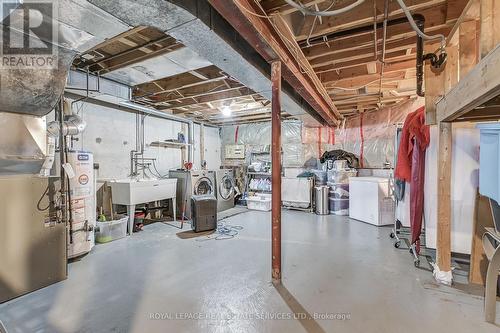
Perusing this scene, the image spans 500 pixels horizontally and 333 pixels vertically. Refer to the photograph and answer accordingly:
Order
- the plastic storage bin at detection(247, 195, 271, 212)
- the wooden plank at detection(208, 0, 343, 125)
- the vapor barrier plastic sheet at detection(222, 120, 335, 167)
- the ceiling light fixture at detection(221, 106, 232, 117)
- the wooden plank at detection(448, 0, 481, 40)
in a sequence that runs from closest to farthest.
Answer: the wooden plank at detection(208, 0, 343, 125)
the wooden plank at detection(448, 0, 481, 40)
the ceiling light fixture at detection(221, 106, 232, 117)
the plastic storage bin at detection(247, 195, 271, 212)
the vapor barrier plastic sheet at detection(222, 120, 335, 167)

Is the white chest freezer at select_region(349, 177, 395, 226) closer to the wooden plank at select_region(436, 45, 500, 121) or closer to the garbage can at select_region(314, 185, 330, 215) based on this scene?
the garbage can at select_region(314, 185, 330, 215)

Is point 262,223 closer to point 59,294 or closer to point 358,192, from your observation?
point 358,192

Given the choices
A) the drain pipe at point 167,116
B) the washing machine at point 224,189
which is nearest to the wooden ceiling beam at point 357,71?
the washing machine at point 224,189

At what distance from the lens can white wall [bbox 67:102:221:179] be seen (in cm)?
439

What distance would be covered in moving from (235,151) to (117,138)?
338 centimetres

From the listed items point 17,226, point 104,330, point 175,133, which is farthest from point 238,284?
point 175,133

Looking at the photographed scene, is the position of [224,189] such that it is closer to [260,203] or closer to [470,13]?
[260,203]

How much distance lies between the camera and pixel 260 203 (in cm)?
612

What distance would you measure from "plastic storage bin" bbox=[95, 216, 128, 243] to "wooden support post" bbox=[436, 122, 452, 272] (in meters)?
4.15

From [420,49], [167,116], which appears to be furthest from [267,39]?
[167,116]

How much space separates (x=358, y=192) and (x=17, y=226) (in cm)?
512

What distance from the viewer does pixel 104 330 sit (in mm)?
1756

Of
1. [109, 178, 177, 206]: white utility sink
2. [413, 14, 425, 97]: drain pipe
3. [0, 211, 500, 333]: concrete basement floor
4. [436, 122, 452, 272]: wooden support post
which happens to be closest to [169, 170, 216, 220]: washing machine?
[109, 178, 177, 206]: white utility sink

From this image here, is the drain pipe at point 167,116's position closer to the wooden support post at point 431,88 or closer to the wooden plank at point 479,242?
the wooden support post at point 431,88
